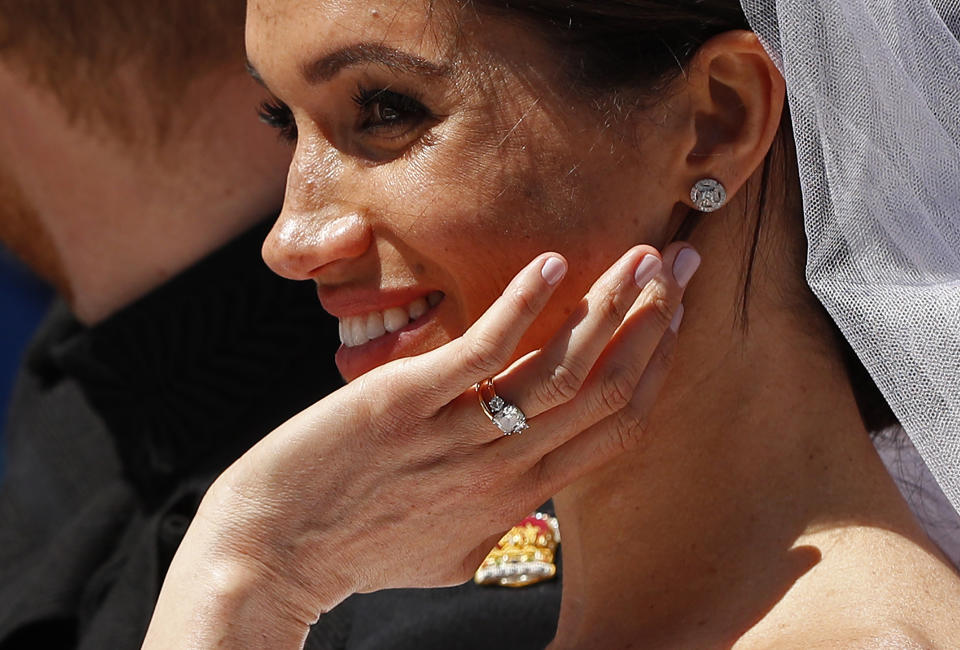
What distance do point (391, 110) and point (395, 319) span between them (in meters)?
0.30

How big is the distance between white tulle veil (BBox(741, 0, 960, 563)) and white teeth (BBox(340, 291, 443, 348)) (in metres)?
0.53

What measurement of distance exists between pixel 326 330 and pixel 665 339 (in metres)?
1.35

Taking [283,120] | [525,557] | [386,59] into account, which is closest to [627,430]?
[386,59]

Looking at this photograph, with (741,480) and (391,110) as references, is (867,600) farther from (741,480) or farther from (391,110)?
(391,110)

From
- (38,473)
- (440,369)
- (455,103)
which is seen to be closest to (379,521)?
(440,369)

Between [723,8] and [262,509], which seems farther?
[262,509]

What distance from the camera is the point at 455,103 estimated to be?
1.79 meters

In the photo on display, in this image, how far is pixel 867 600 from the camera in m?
1.74

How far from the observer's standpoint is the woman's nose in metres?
Result: 1.86

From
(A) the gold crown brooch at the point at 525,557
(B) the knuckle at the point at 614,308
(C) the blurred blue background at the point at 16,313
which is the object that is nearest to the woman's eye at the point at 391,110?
(B) the knuckle at the point at 614,308

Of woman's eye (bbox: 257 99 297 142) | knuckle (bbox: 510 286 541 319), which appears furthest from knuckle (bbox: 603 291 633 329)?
woman's eye (bbox: 257 99 297 142)

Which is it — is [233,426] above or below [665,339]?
below

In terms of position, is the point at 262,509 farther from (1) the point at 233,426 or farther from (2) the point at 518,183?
(1) the point at 233,426

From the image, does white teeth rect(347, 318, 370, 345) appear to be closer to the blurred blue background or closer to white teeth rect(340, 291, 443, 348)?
white teeth rect(340, 291, 443, 348)
